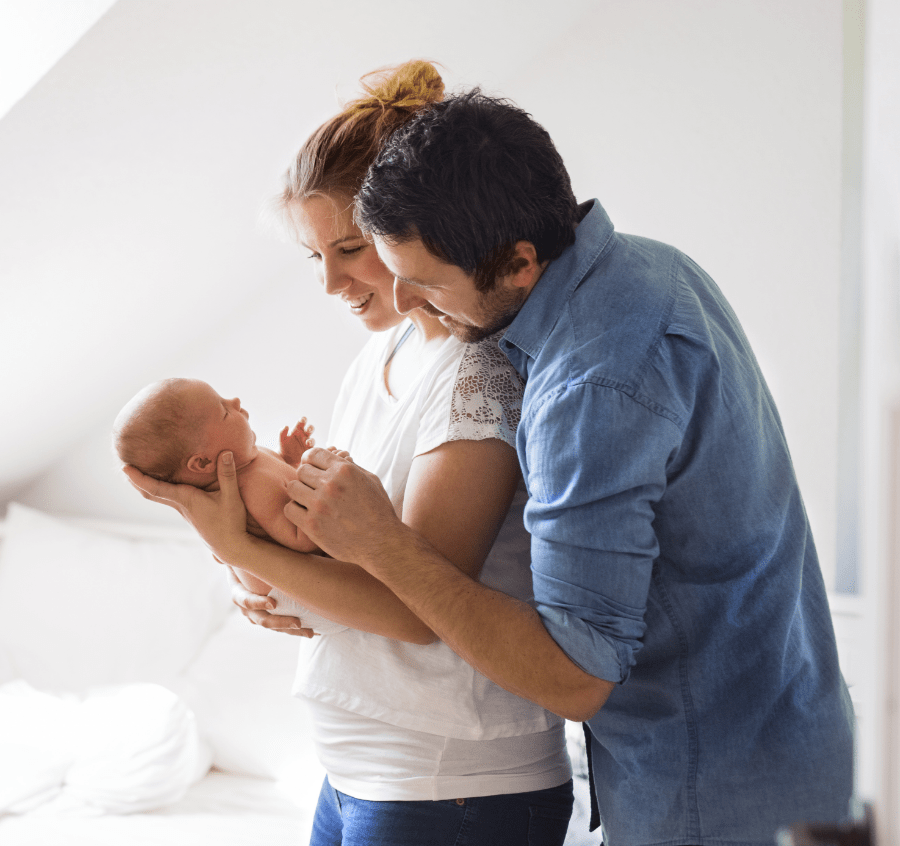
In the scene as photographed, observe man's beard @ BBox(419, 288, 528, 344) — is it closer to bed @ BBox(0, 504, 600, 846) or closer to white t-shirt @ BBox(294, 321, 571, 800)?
white t-shirt @ BBox(294, 321, 571, 800)

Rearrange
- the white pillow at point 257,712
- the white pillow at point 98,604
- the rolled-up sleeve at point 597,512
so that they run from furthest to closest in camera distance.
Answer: the white pillow at point 98,604, the white pillow at point 257,712, the rolled-up sleeve at point 597,512

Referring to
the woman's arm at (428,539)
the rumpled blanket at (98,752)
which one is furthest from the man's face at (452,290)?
the rumpled blanket at (98,752)

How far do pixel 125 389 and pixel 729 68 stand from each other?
213 centimetres

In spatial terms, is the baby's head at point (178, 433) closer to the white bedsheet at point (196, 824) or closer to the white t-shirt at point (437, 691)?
the white t-shirt at point (437, 691)

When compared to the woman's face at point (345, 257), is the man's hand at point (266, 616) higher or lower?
lower

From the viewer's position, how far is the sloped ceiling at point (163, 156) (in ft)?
5.14

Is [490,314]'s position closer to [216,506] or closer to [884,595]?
[216,506]

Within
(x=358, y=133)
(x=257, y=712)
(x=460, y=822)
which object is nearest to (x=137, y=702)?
(x=257, y=712)

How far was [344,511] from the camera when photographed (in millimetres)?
893

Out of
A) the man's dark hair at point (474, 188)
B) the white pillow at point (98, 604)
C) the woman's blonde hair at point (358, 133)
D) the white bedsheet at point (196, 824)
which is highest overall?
the woman's blonde hair at point (358, 133)

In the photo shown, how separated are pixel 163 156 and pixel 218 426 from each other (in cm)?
94

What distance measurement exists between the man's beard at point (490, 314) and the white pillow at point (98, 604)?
1981mm

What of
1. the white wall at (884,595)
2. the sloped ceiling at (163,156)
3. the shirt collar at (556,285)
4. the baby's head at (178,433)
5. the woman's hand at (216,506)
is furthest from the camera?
the sloped ceiling at (163,156)

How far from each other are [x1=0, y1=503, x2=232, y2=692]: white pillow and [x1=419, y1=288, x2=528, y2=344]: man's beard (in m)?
1.98
